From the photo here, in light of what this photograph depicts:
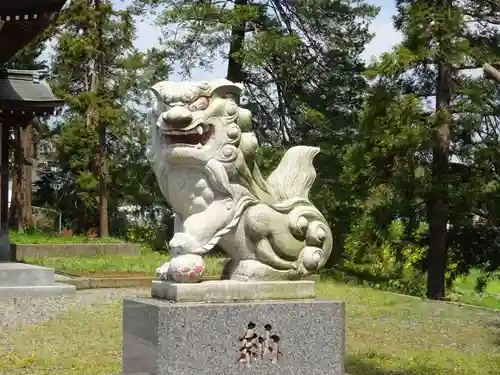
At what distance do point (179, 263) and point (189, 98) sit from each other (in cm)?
114

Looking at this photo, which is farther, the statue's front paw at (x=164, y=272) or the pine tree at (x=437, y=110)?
the pine tree at (x=437, y=110)

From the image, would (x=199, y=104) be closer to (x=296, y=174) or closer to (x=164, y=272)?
(x=296, y=174)

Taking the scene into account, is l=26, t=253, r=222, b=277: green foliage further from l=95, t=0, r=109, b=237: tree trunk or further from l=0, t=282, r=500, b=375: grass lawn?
l=0, t=282, r=500, b=375: grass lawn

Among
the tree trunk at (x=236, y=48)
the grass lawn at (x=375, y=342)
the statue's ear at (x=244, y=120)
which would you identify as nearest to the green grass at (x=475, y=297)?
the tree trunk at (x=236, y=48)

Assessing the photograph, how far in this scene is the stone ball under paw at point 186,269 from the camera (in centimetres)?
501

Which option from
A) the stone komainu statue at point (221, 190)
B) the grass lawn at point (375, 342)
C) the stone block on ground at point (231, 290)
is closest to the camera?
the stone block on ground at point (231, 290)

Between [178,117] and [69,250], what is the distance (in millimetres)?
15161

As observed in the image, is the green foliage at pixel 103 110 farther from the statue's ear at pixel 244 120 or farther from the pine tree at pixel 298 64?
the statue's ear at pixel 244 120

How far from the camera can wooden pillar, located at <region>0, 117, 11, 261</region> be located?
53.6 feet

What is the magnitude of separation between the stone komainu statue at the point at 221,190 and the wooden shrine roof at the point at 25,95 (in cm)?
1217

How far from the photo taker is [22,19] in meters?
15.0

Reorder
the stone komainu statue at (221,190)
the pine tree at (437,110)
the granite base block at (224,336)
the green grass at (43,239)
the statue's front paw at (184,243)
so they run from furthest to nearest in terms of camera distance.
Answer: the green grass at (43,239), the pine tree at (437,110), the stone komainu statue at (221,190), the statue's front paw at (184,243), the granite base block at (224,336)

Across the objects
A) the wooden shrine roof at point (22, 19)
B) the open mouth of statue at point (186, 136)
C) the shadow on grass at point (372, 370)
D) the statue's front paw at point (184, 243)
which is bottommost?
the shadow on grass at point (372, 370)

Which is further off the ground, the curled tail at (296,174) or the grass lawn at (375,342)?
the curled tail at (296,174)
